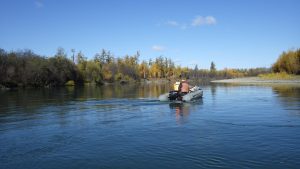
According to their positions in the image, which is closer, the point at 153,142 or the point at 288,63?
the point at 153,142

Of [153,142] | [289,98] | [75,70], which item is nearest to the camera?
[153,142]

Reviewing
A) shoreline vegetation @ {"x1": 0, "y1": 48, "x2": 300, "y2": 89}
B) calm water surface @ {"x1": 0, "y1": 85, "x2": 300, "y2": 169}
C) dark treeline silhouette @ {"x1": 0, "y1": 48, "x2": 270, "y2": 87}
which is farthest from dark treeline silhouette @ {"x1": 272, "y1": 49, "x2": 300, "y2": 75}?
calm water surface @ {"x1": 0, "y1": 85, "x2": 300, "y2": 169}

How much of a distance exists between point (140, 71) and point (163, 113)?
14641cm

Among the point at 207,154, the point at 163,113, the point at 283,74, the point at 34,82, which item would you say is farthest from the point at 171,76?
the point at 207,154

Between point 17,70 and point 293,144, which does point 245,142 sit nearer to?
point 293,144

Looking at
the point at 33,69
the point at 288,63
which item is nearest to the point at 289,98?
the point at 33,69

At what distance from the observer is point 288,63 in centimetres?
11381

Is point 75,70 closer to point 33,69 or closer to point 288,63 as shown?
point 33,69

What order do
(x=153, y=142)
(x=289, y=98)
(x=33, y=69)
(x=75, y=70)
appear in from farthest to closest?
(x=75, y=70)
(x=33, y=69)
(x=289, y=98)
(x=153, y=142)

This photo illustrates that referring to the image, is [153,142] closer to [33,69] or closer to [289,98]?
[289,98]

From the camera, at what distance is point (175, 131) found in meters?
16.6

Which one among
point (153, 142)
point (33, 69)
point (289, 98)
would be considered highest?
point (33, 69)

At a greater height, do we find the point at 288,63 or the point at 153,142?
the point at 288,63

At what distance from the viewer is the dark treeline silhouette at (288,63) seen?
363 feet
